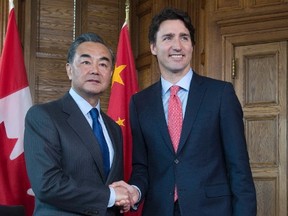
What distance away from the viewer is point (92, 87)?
2.13 meters

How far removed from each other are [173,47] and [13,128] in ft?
4.82

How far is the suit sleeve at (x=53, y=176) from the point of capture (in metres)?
1.91

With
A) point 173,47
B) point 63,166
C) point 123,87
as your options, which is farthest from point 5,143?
point 173,47

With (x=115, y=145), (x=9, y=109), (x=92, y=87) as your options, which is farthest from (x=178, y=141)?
(x=9, y=109)

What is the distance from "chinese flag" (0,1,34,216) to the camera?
321 cm

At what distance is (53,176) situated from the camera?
1.91 meters

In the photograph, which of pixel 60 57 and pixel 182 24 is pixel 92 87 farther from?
pixel 60 57

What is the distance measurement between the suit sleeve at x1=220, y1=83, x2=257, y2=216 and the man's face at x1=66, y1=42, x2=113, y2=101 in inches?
19.4

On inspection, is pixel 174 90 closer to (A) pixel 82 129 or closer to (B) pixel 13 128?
(A) pixel 82 129

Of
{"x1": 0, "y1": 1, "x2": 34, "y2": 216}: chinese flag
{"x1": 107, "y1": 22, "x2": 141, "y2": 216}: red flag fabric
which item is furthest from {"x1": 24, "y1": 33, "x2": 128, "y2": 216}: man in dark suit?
{"x1": 107, "y1": 22, "x2": 141, "y2": 216}: red flag fabric

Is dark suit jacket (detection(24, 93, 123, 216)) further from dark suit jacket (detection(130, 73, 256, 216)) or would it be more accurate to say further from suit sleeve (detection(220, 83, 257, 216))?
suit sleeve (detection(220, 83, 257, 216))

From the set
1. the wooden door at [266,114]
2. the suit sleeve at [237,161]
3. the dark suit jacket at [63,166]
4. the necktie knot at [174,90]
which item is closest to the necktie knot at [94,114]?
the dark suit jacket at [63,166]

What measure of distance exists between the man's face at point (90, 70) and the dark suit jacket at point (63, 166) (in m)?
0.14

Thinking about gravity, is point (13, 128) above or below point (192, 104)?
below
